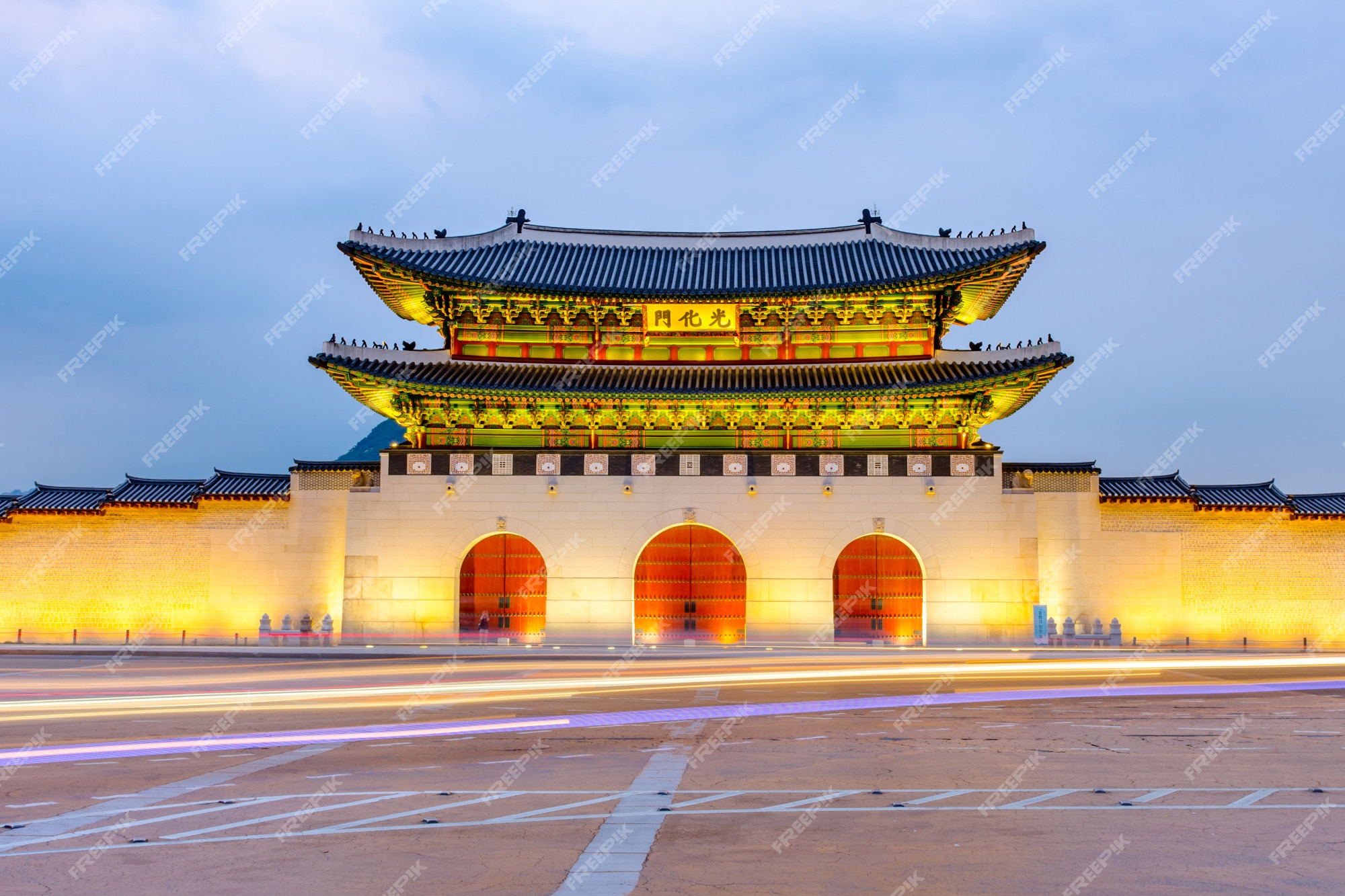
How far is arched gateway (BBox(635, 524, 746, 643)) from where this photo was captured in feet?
98.5

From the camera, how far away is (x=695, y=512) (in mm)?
29078

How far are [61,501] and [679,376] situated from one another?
63.1ft

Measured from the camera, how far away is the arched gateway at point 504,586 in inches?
1174

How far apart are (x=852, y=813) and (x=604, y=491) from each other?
21950mm

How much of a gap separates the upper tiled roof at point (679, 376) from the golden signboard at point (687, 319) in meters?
1.32

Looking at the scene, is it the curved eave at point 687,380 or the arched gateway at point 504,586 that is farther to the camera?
the arched gateway at point 504,586

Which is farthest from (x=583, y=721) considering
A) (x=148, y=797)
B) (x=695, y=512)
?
(x=695, y=512)

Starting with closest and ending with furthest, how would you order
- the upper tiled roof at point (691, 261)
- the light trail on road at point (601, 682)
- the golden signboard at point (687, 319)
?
the light trail on road at point (601, 682) < the upper tiled roof at point (691, 261) < the golden signboard at point (687, 319)

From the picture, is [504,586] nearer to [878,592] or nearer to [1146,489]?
[878,592]

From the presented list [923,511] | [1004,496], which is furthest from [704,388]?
[1004,496]

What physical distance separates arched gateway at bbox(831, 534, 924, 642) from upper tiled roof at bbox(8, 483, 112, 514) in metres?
22.3

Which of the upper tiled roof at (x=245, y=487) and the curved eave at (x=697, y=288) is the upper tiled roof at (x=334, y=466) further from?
the curved eave at (x=697, y=288)

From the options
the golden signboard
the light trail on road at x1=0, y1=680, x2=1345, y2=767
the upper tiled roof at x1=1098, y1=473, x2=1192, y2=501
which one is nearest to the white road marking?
the light trail on road at x1=0, y1=680, x2=1345, y2=767

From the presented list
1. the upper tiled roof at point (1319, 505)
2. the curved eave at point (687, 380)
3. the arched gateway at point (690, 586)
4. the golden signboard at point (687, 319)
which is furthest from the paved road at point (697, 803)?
the golden signboard at point (687, 319)
